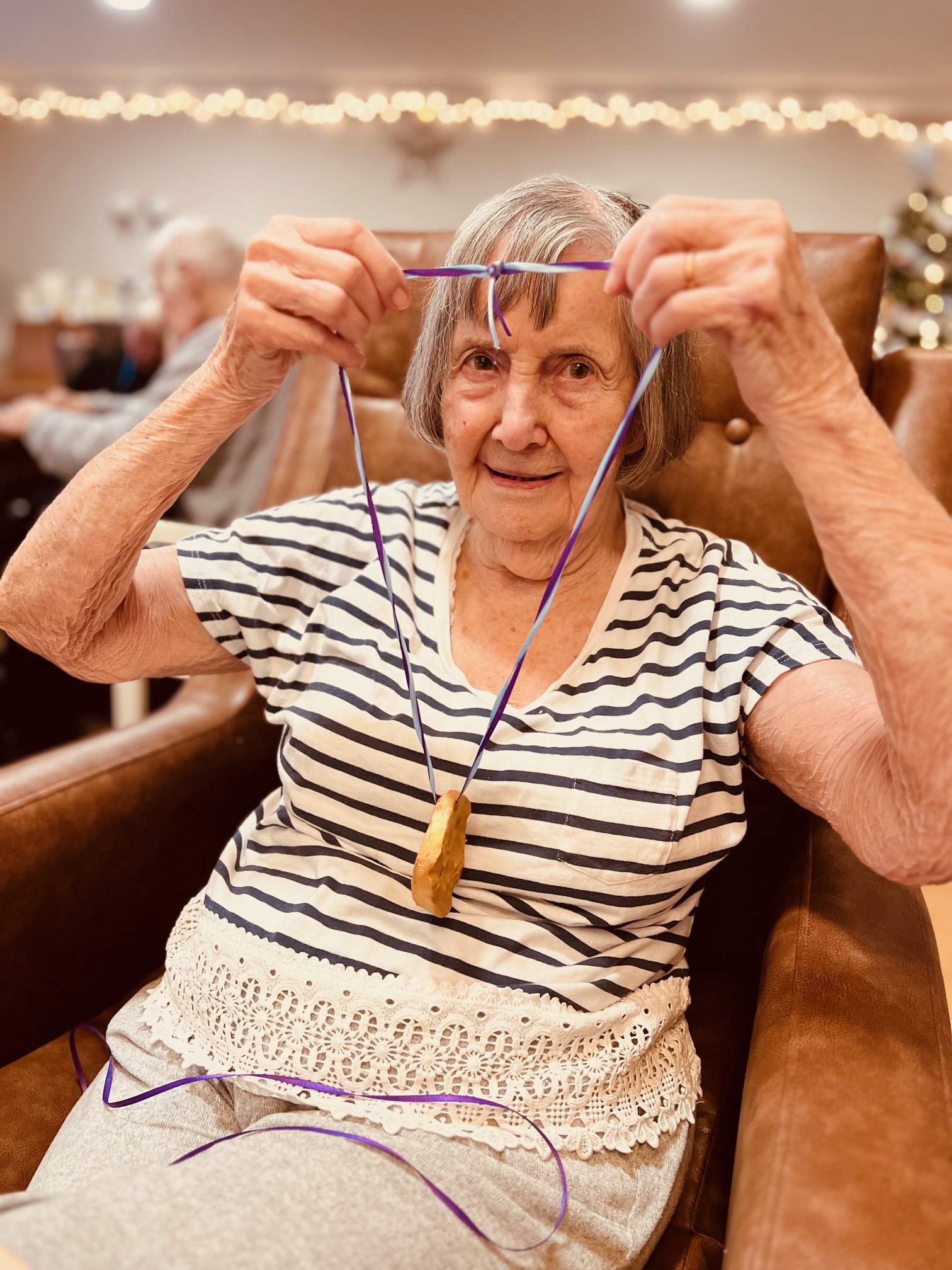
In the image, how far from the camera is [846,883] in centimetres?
108

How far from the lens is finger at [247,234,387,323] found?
916 mm

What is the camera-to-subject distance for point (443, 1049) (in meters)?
0.95

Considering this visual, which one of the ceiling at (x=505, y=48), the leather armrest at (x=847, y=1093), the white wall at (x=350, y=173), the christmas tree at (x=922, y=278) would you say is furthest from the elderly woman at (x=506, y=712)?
the white wall at (x=350, y=173)

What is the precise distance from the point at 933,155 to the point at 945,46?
2.46ft

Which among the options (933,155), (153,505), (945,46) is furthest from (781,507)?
(933,155)

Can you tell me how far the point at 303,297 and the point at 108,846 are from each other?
0.70 m

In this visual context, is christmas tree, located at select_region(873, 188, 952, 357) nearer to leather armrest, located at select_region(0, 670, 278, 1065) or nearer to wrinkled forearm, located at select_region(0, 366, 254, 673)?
leather armrest, located at select_region(0, 670, 278, 1065)

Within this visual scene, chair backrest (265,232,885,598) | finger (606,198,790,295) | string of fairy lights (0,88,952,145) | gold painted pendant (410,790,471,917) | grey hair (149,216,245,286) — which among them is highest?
string of fairy lights (0,88,952,145)

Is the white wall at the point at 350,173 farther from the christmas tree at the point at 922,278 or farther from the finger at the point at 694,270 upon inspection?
the finger at the point at 694,270

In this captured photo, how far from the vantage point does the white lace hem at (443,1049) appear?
3.04 ft

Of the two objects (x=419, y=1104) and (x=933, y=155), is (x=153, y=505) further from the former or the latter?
(x=933, y=155)

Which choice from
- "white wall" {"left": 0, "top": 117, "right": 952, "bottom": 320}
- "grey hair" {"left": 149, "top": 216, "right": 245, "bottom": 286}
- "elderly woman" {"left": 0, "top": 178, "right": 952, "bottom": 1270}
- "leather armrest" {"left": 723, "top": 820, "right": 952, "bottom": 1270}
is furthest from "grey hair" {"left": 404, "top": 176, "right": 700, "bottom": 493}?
"white wall" {"left": 0, "top": 117, "right": 952, "bottom": 320}

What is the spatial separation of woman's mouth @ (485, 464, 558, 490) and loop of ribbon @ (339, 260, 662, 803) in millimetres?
46

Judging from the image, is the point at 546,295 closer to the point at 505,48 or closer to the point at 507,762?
the point at 507,762
